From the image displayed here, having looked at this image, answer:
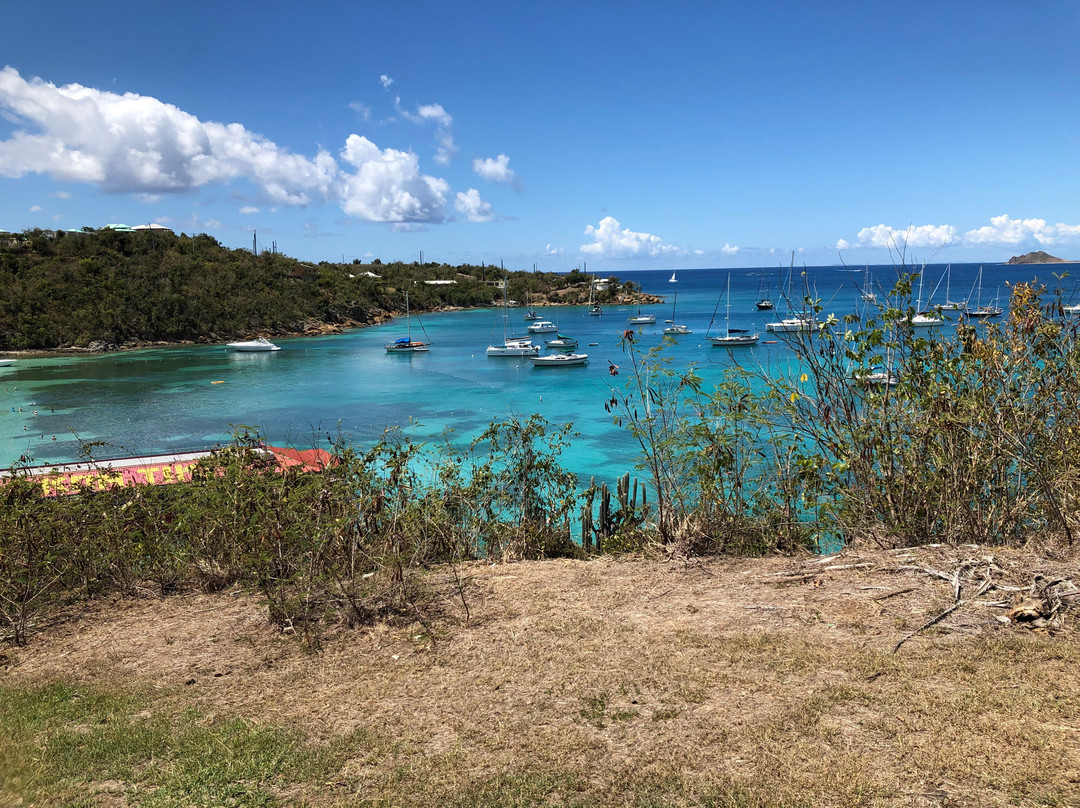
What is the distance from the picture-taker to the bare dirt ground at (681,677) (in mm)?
3357

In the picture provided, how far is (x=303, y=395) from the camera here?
129 ft

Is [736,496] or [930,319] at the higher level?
[930,319]

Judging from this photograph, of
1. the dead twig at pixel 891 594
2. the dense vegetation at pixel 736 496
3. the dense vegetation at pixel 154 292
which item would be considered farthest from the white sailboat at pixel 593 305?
the dead twig at pixel 891 594

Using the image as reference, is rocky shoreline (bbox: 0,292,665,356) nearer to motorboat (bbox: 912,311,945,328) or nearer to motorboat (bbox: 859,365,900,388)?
motorboat (bbox: 859,365,900,388)

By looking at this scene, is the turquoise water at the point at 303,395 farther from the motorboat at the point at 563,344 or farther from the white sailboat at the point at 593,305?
the white sailboat at the point at 593,305

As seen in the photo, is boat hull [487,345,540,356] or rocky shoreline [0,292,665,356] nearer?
rocky shoreline [0,292,665,356]

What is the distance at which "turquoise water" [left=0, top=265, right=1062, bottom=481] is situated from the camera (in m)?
26.4

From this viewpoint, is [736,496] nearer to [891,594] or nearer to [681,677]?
[891,594]

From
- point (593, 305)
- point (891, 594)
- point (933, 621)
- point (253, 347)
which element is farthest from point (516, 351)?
point (933, 621)

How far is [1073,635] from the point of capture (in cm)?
441

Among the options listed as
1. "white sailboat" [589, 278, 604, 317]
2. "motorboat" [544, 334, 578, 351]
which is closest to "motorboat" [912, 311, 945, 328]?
"motorboat" [544, 334, 578, 351]

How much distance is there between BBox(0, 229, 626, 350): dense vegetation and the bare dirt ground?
61359 millimetres

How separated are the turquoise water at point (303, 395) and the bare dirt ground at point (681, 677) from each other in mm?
9702

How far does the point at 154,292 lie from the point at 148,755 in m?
69.2
